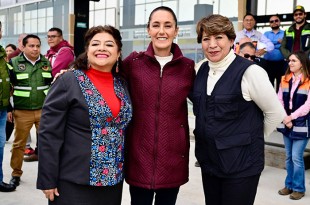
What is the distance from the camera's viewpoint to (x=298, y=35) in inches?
240

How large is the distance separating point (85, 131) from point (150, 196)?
0.71m

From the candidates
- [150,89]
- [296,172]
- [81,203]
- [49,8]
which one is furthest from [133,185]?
[49,8]

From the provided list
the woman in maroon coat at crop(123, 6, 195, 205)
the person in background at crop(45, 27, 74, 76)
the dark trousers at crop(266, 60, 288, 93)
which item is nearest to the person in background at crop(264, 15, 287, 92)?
the dark trousers at crop(266, 60, 288, 93)

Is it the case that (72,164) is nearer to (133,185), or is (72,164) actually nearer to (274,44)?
(133,185)

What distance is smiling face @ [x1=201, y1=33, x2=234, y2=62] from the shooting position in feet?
7.53

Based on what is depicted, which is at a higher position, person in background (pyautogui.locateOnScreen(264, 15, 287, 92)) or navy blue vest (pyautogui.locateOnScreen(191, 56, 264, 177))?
person in background (pyautogui.locateOnScreen(264, 15, 287, 92))

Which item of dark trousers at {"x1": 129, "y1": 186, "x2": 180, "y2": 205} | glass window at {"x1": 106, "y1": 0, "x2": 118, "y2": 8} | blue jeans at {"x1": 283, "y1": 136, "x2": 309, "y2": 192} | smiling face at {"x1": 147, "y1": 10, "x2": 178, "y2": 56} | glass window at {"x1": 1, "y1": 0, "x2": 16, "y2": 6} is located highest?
glass window at {"x1": 1, "y1": 0, "x2": 16, "y2": 6}

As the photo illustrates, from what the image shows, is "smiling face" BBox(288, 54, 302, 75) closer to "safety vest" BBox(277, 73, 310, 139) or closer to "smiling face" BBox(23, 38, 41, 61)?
"safety vest" BBox(277, 73, 310, 139)

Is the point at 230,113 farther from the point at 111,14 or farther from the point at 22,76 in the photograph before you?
the point at 111,14

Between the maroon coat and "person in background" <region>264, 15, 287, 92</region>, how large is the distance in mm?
4318

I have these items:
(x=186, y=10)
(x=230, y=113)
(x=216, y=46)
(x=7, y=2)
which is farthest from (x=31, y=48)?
(x=7, y=2)

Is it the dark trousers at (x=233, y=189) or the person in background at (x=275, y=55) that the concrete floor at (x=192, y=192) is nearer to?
the dark trousers at (x=233, y=189)

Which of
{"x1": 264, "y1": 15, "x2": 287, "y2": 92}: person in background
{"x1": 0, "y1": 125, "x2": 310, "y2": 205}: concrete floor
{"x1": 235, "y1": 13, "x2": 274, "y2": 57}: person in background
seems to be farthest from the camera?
{"x1": 264, "y1": 15, "x2": 287, "y2": 92}: person in background

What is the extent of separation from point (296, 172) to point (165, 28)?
268 cm
